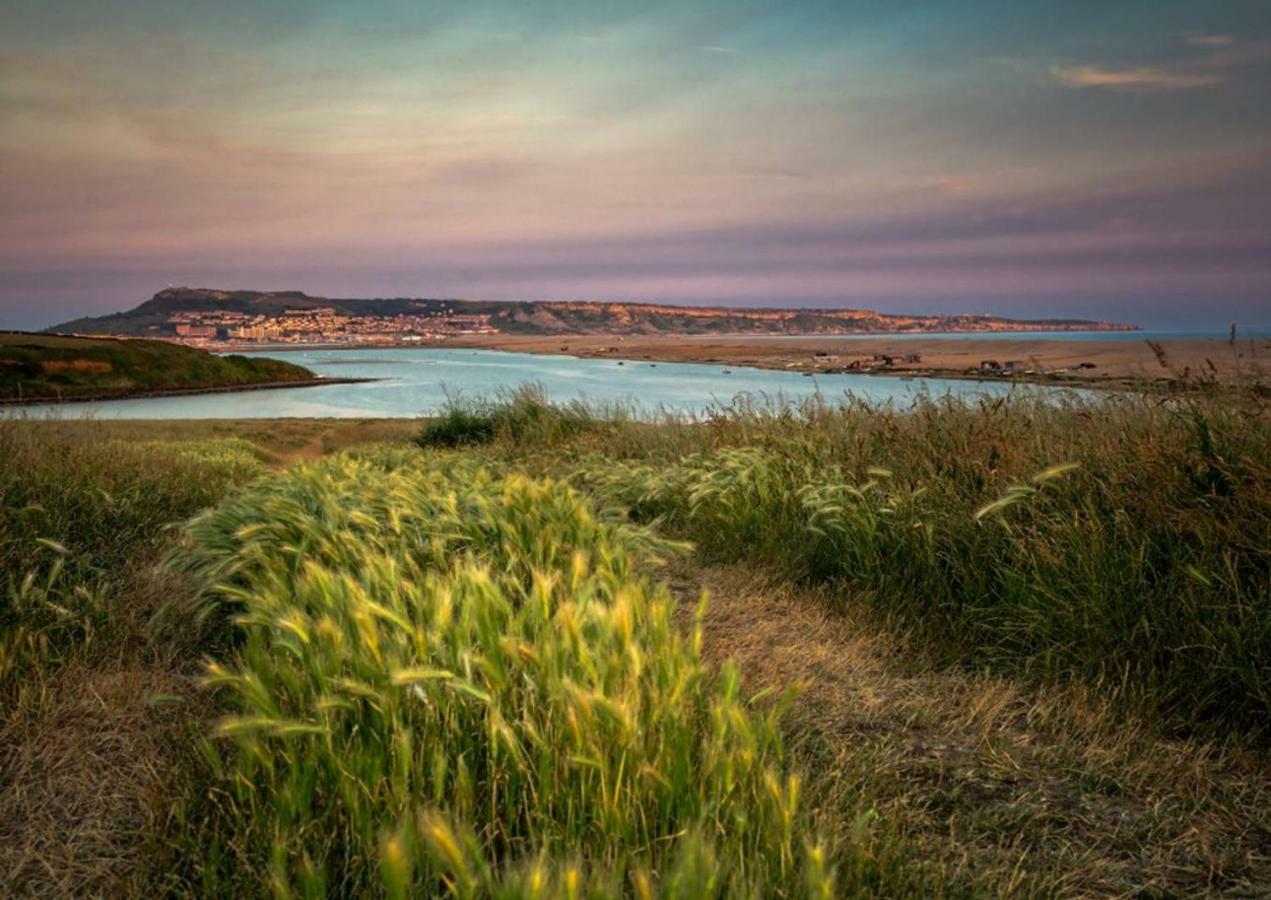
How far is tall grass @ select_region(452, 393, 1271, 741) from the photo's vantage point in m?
3.42

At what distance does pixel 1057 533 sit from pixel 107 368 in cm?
3067

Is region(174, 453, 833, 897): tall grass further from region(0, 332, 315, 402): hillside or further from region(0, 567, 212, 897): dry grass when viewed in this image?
region(0, 332, 315, 402): hillside

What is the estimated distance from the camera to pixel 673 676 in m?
2.13

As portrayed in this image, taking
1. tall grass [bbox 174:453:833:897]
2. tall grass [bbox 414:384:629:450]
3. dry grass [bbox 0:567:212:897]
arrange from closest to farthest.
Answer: tall grass [bbox 174:453:833:897], dry grass [bbox 0:567:212:897], tall grass [bbox 414:384:629:450]

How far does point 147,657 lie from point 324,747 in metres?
2.10

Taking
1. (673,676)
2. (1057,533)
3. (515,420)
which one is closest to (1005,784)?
(673,676)

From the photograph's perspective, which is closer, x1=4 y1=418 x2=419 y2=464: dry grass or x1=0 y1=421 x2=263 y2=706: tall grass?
x1=0 y1=421 x2=263 y2=706: tall grass

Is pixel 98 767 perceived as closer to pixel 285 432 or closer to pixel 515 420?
pixel 515 420

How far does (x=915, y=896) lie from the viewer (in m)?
1.80

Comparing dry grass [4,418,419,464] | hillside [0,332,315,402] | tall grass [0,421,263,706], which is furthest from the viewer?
hillside [0,332,315,402]

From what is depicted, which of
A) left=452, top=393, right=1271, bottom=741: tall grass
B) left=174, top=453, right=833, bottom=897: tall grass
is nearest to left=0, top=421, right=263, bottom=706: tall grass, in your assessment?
left=174, top=453, right=833, bottom=897: tall grass

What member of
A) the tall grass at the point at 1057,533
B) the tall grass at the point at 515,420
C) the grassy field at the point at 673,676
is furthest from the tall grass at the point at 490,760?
the tall grass at the point at 515,420

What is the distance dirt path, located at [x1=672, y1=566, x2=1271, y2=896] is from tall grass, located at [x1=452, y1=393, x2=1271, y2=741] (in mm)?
379

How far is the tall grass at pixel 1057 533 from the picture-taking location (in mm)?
3424
